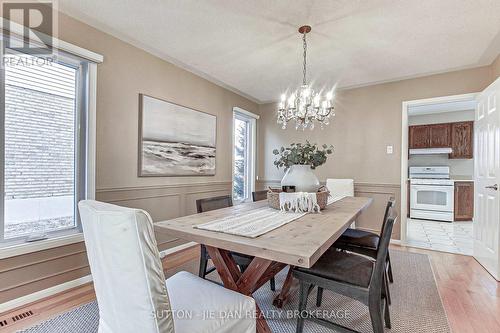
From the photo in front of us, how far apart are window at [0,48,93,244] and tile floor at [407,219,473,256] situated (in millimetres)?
4249

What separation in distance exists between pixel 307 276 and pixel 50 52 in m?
2.59

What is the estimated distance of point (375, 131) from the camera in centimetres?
376

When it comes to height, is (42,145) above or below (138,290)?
above

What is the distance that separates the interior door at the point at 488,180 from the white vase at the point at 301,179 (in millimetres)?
1949

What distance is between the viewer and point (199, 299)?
45.4 inches

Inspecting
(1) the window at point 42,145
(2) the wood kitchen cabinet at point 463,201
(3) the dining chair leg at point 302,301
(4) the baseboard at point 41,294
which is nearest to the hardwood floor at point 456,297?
(4) the baseboard at point 41,294

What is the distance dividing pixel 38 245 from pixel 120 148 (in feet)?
3.45

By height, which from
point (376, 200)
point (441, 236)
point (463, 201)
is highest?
point (376, 200)

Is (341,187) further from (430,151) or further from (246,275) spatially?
(430,151)

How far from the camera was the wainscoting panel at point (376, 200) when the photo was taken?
359cm

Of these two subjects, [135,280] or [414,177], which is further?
[414,177]

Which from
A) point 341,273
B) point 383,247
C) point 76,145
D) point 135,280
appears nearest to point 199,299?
point 135,280

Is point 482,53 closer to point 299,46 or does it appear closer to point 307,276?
point 299,46

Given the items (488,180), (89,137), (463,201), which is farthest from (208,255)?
(463,201)
